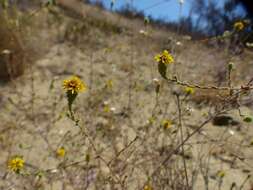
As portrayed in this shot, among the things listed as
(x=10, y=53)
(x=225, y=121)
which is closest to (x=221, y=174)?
(x=225, y=121)

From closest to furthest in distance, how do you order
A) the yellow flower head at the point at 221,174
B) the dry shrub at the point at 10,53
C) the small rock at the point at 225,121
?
the yellow flower head at the point at 221,174 → the small rock at the point at 225,121 → the dry shrub at the point at 10,53

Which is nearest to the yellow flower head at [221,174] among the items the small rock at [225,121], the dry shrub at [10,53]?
the small rock at [225,121]

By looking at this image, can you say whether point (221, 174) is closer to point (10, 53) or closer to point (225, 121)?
point (225, 121)

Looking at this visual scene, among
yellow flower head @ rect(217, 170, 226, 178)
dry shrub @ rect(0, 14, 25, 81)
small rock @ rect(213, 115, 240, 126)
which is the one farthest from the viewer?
dry shrub @ rect(0, 14, 25, 81)

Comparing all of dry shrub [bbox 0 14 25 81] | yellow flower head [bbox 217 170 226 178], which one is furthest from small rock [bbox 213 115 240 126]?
dry shrub [bbox 0 14 25 81]

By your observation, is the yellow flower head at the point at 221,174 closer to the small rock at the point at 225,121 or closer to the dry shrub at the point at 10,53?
the small rock at the point at 225,121

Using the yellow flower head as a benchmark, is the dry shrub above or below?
above

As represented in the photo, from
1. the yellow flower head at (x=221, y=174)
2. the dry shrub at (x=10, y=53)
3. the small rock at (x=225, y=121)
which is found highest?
the dry shrub at (x=10, y=53)

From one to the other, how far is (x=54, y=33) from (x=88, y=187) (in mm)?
2887

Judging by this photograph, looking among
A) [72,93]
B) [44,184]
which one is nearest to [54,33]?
[44,184]

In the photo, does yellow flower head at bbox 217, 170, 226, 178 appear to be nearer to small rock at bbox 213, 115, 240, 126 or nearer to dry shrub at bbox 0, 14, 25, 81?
small rock at bbox 213, 115, 240, 126

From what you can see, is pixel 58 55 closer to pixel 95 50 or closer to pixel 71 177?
pixel 95 50

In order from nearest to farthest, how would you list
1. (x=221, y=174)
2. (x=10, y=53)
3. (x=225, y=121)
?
(x=221, y=174)
(x=225, y=121)
(x=10, y=53)

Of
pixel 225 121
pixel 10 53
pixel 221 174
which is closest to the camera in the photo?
pixel 221 174
